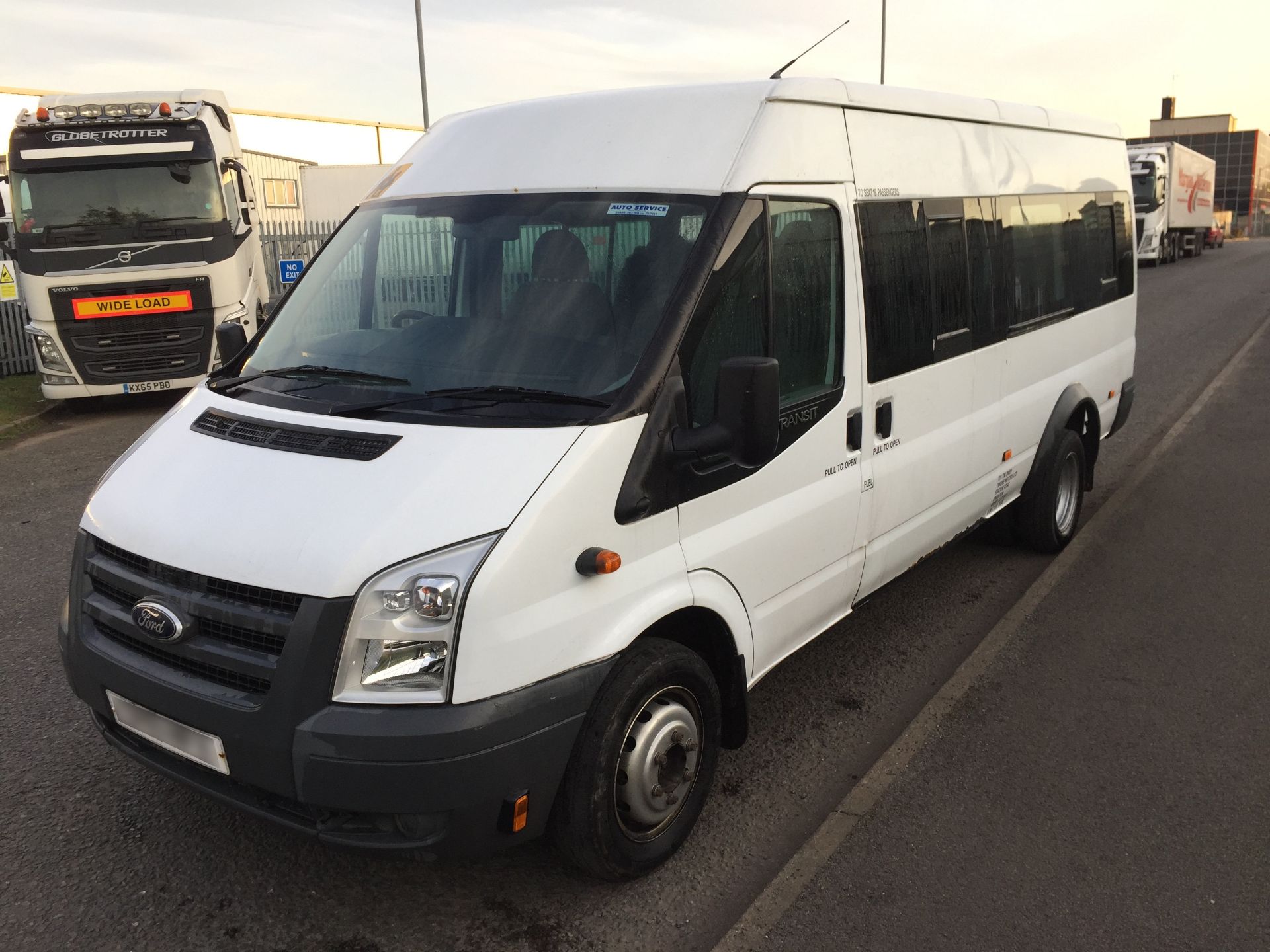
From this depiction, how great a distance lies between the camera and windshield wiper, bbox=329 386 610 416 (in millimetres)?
3205

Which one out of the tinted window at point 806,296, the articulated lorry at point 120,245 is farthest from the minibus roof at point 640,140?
the articulated lorry at point 120,245

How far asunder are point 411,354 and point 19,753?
2.29 meters

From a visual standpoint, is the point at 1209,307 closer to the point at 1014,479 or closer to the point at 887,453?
the point at 1014,479

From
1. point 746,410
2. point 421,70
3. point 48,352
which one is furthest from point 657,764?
point 421,70

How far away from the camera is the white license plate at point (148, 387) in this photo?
38.6 ft

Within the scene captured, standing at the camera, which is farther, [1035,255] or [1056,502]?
[1056,502]

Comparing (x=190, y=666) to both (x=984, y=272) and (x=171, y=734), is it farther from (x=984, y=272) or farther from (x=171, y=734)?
(x=984, y=272)

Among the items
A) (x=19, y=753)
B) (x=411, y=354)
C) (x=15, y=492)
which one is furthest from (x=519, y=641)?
(x=15, y=492)

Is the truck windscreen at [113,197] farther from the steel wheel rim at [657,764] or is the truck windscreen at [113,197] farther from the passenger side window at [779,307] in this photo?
the steel wheel rim at [657,764]

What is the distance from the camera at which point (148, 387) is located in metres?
11.9

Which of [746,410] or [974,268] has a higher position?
[974,268]

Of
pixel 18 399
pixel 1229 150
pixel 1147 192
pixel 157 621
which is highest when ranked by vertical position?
pixel 1229 150

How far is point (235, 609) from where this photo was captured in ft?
9.40

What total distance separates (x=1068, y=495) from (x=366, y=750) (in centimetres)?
525
